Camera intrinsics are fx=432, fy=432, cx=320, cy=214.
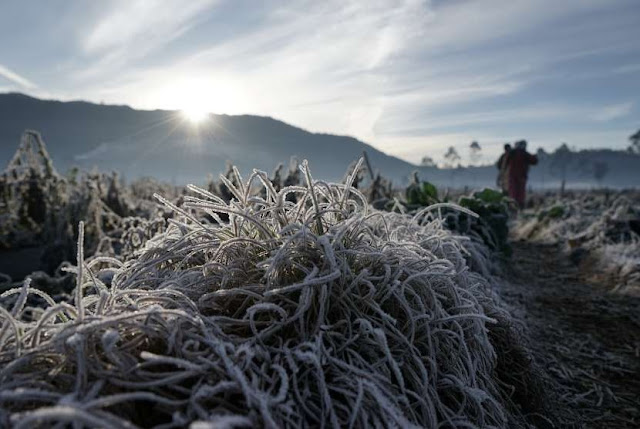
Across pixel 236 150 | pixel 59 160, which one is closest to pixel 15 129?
pixel 59 160

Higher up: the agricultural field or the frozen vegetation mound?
the agricultural field

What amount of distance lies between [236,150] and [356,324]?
203m

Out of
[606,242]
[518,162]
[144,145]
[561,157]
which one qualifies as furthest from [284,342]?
[144,145]

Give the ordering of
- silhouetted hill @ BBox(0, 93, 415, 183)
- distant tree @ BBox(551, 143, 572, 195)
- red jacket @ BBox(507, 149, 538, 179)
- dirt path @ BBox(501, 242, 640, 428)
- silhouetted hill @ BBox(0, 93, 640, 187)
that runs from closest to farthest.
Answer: dirt path @ BBox(501, 242, 640, 428)
red jacket @ BBox(507, 149, 538, 179)
distant tree @ BBox(551, 143, 572, 195)
silhouetted hill @ BBox(0, 93, 640, 187)
silhouetted hill @ BBox(0, 93, 415, 183)

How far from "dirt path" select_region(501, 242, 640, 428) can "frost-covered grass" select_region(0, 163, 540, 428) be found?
0.54 metres

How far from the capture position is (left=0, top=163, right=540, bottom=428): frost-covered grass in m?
0.70

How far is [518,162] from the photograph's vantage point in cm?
1051

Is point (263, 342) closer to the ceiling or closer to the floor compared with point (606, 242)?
closer to the ceiling

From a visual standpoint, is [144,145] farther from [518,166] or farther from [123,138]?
[518,166]

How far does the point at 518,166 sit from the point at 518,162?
0.11 metres

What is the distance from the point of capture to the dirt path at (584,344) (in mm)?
1599

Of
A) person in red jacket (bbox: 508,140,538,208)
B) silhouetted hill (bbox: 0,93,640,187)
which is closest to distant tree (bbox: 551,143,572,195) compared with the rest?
silhouetted hill (bbox: 0,93,640,187)

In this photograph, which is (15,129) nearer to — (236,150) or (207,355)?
(236,150)

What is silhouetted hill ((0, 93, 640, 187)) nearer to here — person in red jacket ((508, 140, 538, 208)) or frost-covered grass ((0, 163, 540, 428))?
person in red jacket ((508, 140, 538, 208))
